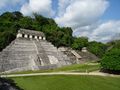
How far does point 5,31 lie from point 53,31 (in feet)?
77.7

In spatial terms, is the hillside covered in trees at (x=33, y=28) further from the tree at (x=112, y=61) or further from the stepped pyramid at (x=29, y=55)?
the tree at (x=112, y=61)

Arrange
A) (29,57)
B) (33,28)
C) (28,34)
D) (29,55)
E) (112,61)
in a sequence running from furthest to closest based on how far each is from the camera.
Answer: (33,28) < (28,34) < (29,55) < (29,57) < (112,61)

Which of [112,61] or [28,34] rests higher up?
[28,34]

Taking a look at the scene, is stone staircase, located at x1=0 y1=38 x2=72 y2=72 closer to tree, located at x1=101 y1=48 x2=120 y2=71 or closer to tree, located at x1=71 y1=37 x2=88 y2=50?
tree, located at x1=101 y1=48 x2=120 y2=71

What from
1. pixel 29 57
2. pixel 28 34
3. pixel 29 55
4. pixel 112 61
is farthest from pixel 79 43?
pixel 112 61

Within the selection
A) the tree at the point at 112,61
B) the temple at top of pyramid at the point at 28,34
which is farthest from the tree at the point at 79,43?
the tree at the point at 112,61

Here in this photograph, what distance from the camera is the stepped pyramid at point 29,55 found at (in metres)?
57.6

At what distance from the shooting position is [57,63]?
6794 centimetres

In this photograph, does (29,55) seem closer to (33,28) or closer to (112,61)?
(112,61)

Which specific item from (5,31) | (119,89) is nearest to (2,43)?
(5,31)

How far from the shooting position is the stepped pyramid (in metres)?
57.6

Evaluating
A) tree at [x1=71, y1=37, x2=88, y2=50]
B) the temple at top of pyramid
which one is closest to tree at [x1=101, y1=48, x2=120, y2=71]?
the temple at top of pyramid

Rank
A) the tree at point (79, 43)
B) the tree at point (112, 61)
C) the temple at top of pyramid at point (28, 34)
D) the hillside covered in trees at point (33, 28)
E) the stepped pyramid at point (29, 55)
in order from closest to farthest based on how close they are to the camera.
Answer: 1. the tree at point (112, 61)
2. the stepped pyramid at point (29, 55)
3. the temple at top of pyramid at point (28, 34)
4. the hillside covered in trees at point (33, 28)
5. the tree at point (79, 43)

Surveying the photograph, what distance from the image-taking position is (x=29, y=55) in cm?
6438
